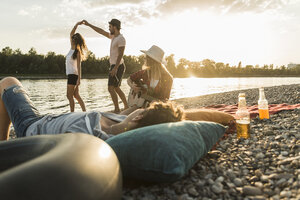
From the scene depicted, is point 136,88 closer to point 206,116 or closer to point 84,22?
point 206,116

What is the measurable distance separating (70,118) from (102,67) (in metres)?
88.3

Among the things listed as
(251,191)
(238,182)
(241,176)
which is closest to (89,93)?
(241,176)

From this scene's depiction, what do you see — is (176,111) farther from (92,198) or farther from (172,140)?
(92,198)

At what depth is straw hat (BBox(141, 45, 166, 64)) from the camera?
558cm

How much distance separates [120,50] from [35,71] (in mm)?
81226

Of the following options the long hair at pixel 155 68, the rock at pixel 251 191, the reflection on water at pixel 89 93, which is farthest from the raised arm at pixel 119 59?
the rock at pixel 251 191

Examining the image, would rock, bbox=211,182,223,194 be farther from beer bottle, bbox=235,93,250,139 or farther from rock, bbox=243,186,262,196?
beer bottle, bbox=235,93,250,139

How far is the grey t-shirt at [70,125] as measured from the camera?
2717mm

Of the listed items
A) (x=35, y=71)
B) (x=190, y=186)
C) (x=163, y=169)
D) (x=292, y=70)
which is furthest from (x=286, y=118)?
(x=292, y=70)

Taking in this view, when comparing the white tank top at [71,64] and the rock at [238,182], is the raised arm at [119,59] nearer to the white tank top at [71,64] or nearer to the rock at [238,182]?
the white tank top at [71,64]

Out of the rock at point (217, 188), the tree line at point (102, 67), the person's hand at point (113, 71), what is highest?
the tree line at point (102, 67)

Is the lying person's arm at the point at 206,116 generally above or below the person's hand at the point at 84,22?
below

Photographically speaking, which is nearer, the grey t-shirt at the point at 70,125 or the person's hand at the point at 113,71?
the grey t-shirt at the point at 70,125

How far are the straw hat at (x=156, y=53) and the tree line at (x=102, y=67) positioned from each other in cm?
7224
